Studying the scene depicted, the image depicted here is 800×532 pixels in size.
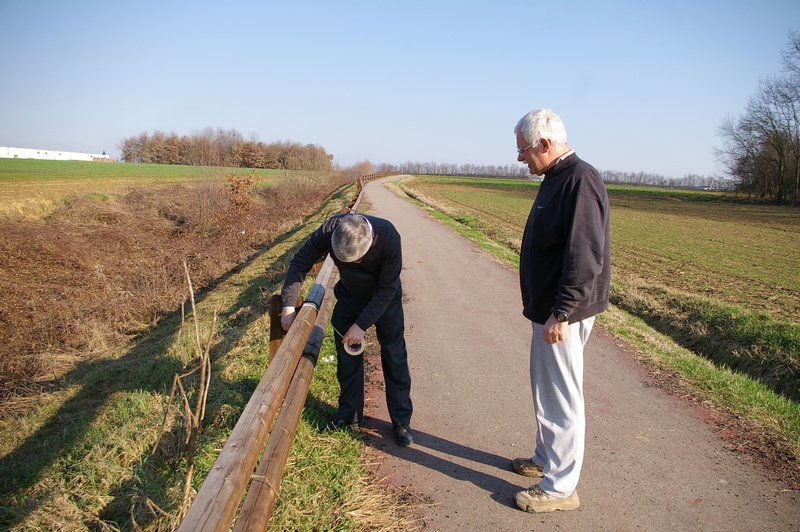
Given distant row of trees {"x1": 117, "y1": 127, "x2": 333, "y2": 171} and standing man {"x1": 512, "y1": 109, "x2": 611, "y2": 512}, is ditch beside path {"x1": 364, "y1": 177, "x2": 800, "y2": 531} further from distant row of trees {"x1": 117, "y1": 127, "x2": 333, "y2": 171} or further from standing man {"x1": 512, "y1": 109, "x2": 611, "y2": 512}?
distant row of trees {"x1": 117, "y1": 127, "x2": 333, "y2": 171}

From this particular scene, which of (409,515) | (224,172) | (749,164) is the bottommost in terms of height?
(409,515)

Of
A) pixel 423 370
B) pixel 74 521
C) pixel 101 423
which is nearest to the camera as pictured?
pixel 74 521

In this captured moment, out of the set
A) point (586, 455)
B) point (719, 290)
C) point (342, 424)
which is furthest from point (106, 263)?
point (719, 290)

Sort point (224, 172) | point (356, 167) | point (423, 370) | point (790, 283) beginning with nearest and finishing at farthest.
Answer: point (423, 370)
point (790, 283)
point (224, 172)
point (356, 167)

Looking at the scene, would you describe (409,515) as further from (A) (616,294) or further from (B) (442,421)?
(A) (616,294)

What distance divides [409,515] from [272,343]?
1.77 m

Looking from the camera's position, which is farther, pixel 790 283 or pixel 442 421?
pixel 790 283

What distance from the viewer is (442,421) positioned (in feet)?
12.9

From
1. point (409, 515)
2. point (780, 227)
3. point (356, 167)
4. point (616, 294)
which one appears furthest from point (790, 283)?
point (356, 167)

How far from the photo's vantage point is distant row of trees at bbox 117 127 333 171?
22438mm

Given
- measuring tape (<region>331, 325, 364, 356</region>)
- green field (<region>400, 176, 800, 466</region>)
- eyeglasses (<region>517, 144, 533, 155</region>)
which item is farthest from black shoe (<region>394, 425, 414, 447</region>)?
green field (<region>400, 176, 800, 466</region>)

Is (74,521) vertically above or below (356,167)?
below

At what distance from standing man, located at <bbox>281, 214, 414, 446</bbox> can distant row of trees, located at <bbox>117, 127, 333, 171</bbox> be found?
2025 centimetres

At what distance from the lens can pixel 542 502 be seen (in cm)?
282
